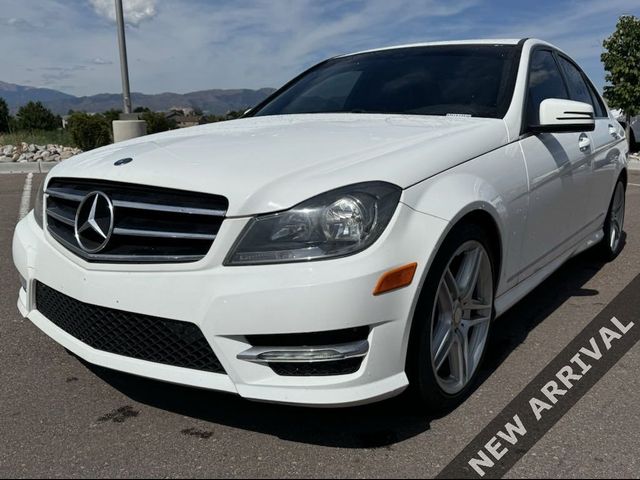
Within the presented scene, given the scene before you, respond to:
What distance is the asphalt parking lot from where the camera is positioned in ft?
7.09

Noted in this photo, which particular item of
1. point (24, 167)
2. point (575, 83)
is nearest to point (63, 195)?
point (575, 83)

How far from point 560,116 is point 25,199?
278 inches

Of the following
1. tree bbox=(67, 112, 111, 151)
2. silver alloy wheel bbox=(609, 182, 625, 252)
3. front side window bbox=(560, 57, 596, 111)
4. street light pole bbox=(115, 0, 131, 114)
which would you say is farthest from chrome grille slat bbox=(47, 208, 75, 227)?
tree bbox=(67, 112, 111, 151)

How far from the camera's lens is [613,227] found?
4723mm

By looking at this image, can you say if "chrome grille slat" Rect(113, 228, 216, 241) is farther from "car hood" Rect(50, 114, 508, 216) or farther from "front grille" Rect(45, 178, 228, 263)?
"car hood" Rect(50, 114, 508, 216)

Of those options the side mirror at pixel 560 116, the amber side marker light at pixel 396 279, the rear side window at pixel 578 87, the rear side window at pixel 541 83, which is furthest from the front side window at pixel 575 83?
the amber side marker light at pixel 396 279

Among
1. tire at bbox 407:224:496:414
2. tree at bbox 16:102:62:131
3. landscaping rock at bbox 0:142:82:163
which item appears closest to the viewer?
tire at bbox 407:224:496:414

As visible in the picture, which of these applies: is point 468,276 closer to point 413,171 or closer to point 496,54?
point 413,171

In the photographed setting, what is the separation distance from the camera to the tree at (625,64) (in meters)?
12.9

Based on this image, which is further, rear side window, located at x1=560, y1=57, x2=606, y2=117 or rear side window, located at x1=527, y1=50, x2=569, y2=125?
rear side window, located at x1=560, y1=57, x2=606, y2=117

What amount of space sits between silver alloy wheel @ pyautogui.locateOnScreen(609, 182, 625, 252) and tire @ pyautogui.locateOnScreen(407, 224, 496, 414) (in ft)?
7.80

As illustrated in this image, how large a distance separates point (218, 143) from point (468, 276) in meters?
1.20

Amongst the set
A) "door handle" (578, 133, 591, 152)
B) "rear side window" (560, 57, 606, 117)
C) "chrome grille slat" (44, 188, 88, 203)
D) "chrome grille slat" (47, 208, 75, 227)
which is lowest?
"chrome grille slat" (47, 208, 75, 227)

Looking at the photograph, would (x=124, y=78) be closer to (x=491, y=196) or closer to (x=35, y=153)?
(x=35, y=153)
